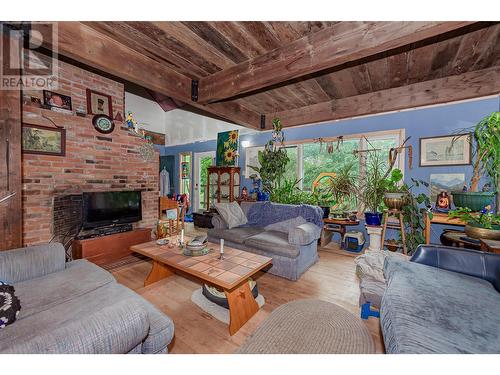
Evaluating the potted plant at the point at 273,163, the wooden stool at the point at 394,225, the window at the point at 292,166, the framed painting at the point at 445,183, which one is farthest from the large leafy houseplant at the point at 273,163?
the framed painting at the point at 445,183

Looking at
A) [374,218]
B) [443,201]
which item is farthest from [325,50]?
[443,201]

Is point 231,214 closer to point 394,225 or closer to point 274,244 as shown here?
point 274,244

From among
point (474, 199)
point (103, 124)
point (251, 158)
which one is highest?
point (103, 124)

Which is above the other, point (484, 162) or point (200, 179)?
point (484, 162)

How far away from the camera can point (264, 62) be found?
2.19m

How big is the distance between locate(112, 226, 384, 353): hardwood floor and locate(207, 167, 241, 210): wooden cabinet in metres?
2.53

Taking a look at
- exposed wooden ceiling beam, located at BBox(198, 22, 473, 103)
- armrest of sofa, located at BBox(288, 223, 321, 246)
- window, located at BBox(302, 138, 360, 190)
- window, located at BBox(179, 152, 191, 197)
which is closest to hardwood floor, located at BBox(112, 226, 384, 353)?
armrest of sofa, located at BBox(288, 223, 321, 246)

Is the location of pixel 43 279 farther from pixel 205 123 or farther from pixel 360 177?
pixel 205 123

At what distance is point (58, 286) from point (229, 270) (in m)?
1.21

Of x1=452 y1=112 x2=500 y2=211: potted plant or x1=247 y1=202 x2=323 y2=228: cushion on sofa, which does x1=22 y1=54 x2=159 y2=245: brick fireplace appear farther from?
x1=452 y1=112 x2=500 y2=211: potted plant

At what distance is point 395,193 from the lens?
3.02 m
